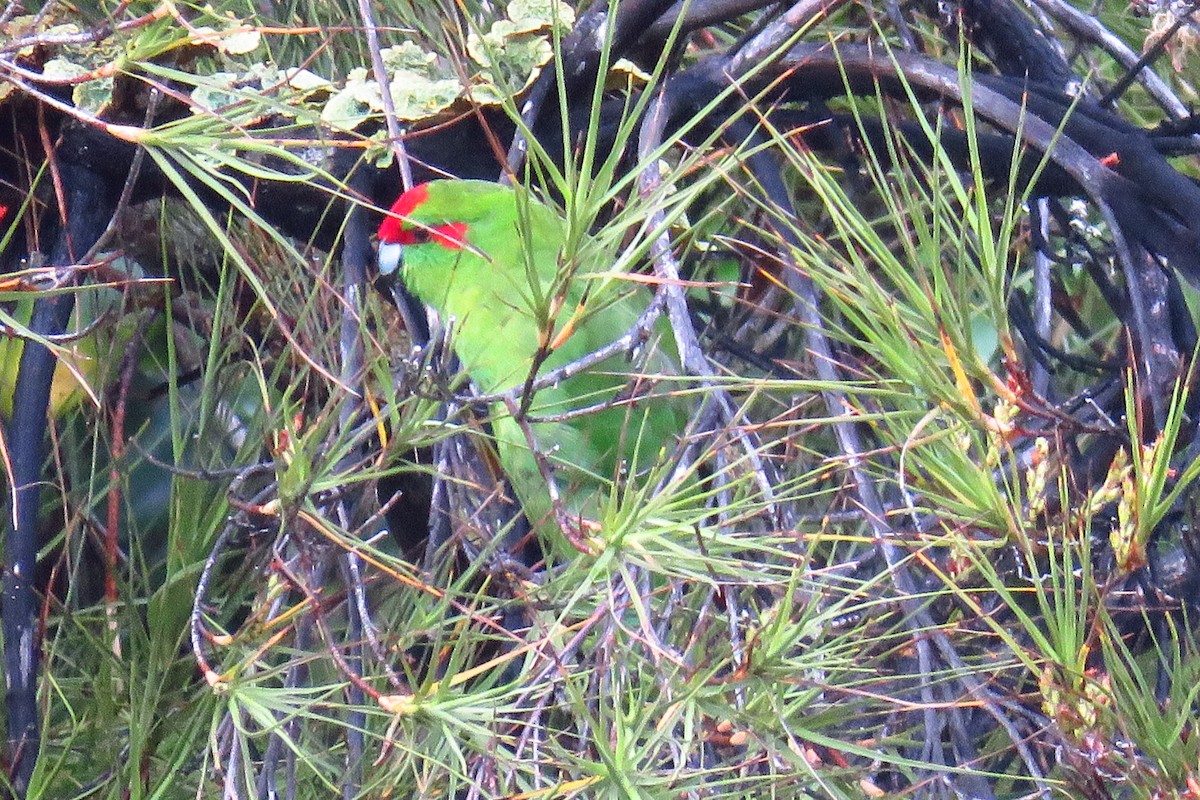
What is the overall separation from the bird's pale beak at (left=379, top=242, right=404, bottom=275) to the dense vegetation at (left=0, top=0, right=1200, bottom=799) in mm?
44

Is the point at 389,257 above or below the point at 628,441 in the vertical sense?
above

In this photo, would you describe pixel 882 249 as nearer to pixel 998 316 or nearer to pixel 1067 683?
pixel 998 316

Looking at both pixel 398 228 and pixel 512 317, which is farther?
pixel 398 228

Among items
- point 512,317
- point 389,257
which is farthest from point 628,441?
point 389,257

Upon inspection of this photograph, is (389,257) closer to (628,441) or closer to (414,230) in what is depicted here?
(414,230)

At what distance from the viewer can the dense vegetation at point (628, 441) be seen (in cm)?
87

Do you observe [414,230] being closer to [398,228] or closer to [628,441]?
[398,228]

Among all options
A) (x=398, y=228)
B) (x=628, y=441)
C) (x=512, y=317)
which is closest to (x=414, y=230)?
(x=398, y=228)

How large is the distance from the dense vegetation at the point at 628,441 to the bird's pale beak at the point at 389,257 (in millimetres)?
44

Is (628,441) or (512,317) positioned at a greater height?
(512,317)

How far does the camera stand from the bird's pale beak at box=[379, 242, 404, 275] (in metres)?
1.49

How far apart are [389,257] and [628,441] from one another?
382mm

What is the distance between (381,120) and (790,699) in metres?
0.71

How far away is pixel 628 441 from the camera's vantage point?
1.60 meters
